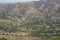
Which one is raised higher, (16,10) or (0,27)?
(16,10)

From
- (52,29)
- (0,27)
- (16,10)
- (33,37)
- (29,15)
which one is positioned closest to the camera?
(33,37)

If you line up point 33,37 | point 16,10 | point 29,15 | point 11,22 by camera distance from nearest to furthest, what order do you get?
point 33,37, point 11,22, point 29,15, point 16,10

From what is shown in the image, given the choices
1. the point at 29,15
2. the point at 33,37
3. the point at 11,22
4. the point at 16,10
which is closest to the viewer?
the point at 33,37

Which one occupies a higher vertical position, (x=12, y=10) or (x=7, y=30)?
(x=12, y=10)

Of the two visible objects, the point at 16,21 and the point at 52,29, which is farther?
the point at 16,21

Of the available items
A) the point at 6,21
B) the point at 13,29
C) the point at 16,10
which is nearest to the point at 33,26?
the point at 13,29

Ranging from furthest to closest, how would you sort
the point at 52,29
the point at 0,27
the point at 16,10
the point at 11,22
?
the point at 16,10, the point at 11,22, the point at 0,27, the point at 52,29

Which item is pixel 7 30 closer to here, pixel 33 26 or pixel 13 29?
pixel 13 29

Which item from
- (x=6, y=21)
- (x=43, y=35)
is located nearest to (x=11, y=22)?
(x=6, y=21)

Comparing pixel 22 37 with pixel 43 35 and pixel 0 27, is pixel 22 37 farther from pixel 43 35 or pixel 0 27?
pixel 0 27
